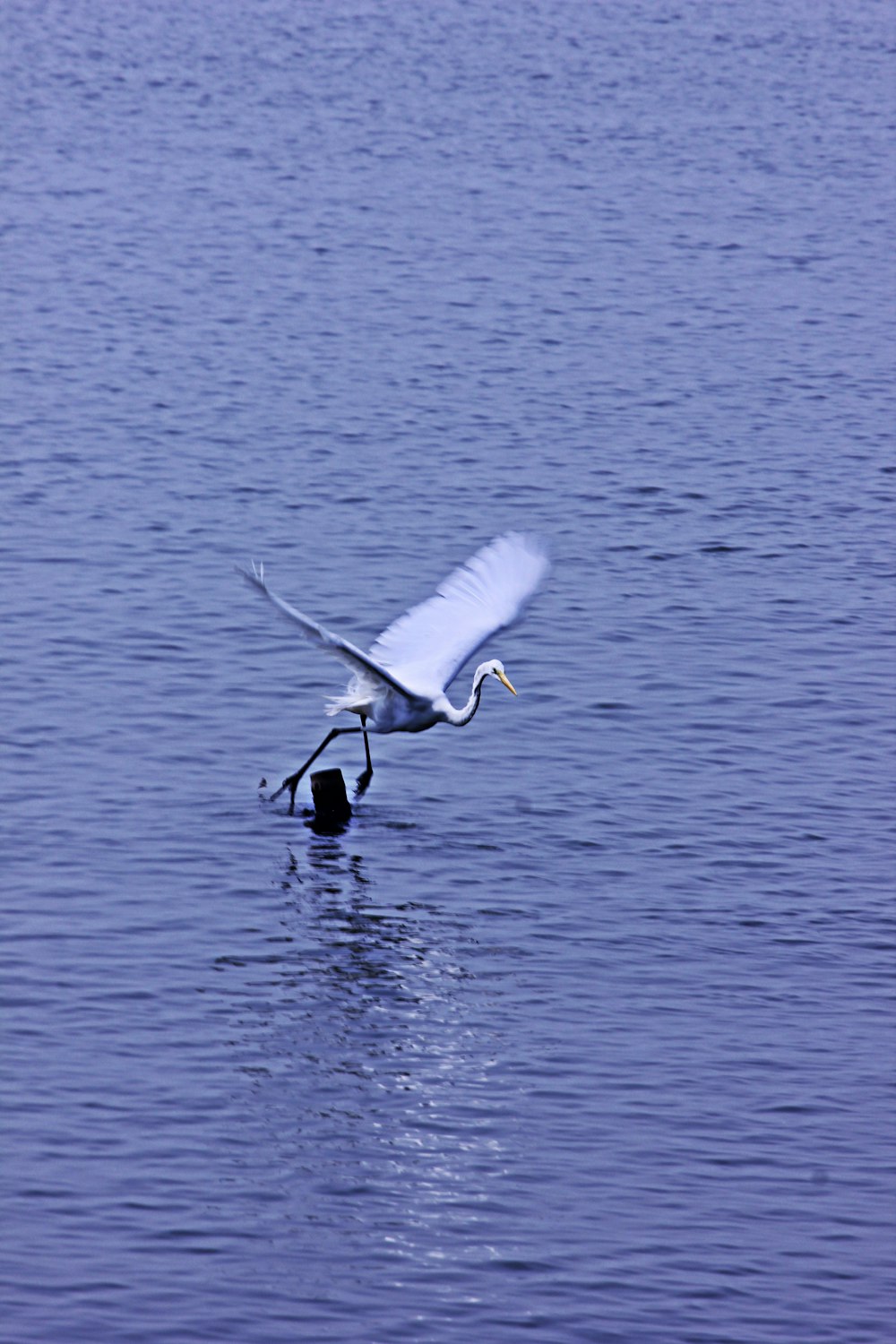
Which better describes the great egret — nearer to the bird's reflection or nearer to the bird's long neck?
the bird's long neck

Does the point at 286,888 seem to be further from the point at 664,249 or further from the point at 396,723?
the point at 664,249

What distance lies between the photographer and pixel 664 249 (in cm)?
3447

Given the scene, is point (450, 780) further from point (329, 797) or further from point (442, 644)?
point (329, 797)

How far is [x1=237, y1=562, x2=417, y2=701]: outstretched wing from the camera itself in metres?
11.7

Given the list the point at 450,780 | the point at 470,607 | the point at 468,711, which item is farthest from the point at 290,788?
the point at 470,607

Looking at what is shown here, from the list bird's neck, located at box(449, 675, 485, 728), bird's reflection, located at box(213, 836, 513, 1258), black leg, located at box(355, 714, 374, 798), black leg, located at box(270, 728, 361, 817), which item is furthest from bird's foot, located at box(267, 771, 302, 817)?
bird's neck, located at box(449, 675, 485, 728)

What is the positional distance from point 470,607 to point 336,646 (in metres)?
3.30

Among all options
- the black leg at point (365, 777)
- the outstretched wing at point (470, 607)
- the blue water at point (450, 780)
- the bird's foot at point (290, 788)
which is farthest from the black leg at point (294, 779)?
the outstretched wing at point (470, 607)

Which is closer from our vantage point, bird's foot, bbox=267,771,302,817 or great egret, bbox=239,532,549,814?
great egret, bbox=239,532,549,814

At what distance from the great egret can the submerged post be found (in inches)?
15.0

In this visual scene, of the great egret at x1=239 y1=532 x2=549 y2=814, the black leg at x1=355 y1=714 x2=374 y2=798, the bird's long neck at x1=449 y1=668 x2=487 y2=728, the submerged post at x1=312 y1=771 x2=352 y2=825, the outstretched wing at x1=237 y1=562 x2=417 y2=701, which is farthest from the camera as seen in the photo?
the black leg at x1=355 y1=714 x2=374 y2=798

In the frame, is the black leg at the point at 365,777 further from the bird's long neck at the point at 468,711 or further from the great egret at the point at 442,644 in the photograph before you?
the bird's long neck at the point at 468,711

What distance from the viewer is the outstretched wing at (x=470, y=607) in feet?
51.2

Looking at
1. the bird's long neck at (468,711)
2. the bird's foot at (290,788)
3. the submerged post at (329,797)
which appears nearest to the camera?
the submerged post at (329,797)
